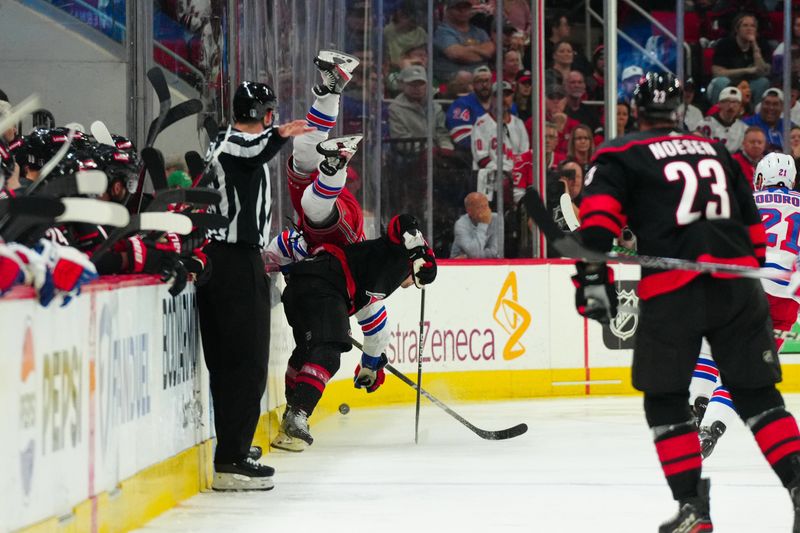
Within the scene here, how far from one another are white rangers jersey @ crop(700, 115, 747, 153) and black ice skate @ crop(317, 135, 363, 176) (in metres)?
5.32

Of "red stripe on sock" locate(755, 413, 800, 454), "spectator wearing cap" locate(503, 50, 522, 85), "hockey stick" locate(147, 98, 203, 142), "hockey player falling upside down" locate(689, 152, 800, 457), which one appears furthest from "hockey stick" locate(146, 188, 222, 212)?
"spectator wearing cap" locate(503, 50, 522, 85)

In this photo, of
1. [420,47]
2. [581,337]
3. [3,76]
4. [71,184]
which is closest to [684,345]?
[71,184]

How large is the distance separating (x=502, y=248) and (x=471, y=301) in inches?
29.8

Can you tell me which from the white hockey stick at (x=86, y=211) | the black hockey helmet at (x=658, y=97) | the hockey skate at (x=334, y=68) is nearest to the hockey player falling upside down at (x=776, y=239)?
the hockey skate at (x=334, y=68)

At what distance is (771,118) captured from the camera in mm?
9992

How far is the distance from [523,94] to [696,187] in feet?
18.4

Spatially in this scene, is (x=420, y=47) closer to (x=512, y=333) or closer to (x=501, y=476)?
(x=512, y=333)

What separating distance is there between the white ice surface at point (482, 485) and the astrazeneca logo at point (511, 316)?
3.98ft

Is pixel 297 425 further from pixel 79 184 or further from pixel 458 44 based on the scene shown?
pixel 458 44

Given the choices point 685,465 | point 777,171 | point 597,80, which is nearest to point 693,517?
point 685,465

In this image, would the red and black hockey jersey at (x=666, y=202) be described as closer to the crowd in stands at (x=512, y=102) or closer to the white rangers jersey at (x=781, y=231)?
the white rangers jersey at (x=781, y=231)

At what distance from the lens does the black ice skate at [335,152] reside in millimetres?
5348

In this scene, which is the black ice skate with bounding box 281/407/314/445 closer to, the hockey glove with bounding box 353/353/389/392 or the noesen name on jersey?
the hockey glove with bounding box 353/353/389/392

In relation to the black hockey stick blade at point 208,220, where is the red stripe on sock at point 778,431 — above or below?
below
